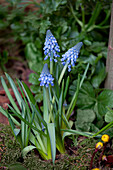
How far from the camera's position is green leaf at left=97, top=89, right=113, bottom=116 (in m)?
1.42

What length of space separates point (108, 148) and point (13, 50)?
168cm

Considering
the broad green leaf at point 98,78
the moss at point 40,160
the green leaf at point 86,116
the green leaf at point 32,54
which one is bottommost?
the moss at point 40,160

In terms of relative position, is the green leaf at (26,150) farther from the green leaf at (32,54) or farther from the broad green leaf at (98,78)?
the green leaf at (32,54)

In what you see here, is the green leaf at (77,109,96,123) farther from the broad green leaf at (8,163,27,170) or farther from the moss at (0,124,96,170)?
the broad green leaf at (8,163,27,170)

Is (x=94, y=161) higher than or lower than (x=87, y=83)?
lower

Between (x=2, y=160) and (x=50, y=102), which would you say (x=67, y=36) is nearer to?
(x=50, y=102)

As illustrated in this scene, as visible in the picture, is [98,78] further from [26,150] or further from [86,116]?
[26,150]

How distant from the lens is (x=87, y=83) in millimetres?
1568

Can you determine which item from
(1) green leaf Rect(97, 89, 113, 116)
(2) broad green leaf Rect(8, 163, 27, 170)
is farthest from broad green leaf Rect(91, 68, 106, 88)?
(2) broad green leaf Rect(8, 163, 27, 170)

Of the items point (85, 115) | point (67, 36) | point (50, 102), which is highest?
point (67, 36)

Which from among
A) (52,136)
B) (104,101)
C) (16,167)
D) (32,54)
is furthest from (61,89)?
(32,54)

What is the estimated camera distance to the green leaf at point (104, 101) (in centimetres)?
142

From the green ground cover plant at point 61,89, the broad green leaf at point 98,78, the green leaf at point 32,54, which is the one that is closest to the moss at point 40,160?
the green ground cover plant at point 61,89

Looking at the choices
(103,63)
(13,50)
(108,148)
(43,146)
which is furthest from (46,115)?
(13,50)
